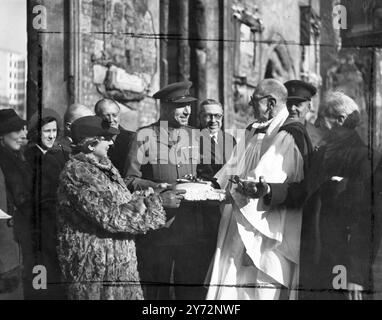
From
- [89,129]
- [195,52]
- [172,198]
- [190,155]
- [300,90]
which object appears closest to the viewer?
[89,129]

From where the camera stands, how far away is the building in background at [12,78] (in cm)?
795

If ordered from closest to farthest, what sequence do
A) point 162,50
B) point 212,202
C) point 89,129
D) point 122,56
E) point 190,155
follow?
point 89,129 → point 212,202 → point 190,155 → point 122,56 → point 162,50

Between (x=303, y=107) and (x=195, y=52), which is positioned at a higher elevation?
(x=195, y=52)

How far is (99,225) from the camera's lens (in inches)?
290

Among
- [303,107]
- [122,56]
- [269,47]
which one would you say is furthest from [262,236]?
[269,47]

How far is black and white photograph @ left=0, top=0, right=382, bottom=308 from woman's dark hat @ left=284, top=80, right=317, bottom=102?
1cm

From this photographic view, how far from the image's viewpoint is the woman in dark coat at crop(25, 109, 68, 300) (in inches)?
304

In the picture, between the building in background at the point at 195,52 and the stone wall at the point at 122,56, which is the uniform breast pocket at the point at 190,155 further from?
the stone wall at the point at 122,56

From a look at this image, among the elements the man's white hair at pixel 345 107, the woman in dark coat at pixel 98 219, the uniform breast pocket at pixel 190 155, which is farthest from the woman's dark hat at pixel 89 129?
the man's white hair at pixel 345 107

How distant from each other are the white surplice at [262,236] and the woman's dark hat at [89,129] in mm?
1062

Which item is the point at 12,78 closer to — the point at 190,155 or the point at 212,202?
the point at 190,155

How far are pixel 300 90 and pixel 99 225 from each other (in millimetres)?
2019

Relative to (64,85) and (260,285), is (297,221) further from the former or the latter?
(64,85)

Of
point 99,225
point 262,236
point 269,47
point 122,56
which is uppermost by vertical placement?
point 269,47
